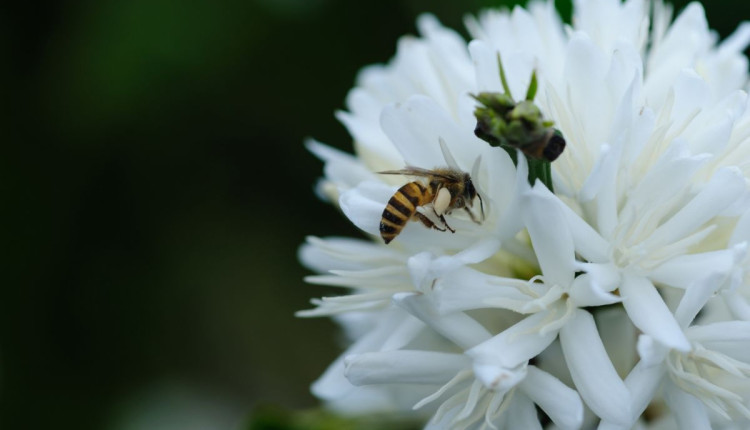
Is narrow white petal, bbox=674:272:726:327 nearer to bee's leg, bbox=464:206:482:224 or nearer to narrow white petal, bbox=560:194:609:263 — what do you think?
narrow white petal, bbox=560:194:609:263

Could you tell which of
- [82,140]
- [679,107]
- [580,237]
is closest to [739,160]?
[679,107]

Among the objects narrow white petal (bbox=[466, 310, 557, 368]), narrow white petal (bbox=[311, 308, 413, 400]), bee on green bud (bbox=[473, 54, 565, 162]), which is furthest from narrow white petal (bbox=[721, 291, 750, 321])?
narrow white petal (bbox=[311, 308, 413, 400])

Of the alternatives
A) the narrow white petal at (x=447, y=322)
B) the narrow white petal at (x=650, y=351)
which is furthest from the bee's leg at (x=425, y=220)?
the narrow white petal at (x=650, y=351)

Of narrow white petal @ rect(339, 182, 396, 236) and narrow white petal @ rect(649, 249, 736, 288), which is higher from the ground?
narrow white petal @ rect(339, 182, 396, 236)

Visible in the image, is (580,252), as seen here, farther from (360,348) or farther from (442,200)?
(360,348)

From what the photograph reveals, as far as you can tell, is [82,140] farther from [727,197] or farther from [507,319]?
[727,197]

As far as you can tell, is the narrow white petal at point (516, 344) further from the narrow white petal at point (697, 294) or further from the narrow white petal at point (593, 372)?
the narrow white petal at point (697, 294)
